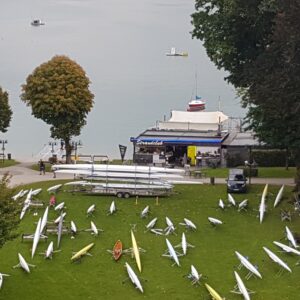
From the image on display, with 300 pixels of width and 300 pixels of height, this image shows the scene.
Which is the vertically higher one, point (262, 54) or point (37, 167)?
point (262, 54)

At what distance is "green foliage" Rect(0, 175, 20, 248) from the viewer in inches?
958

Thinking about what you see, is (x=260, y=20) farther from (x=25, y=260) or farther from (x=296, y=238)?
(x=25, y=260)

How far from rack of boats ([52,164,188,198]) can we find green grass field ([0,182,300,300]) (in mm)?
901

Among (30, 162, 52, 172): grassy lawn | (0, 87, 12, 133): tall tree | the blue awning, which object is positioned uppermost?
(0, 87, 12, 133): tall tree

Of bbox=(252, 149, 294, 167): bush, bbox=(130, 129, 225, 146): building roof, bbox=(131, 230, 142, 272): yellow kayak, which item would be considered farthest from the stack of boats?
bbox=(130, 129, 225, 146): building roof

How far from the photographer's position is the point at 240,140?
190 ft

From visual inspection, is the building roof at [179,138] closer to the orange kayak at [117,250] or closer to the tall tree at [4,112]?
the tall tree at [4,112]

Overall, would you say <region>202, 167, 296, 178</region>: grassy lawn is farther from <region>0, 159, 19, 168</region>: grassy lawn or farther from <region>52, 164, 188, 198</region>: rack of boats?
<region>0, 159, 19, 168</region>: grassy lawn

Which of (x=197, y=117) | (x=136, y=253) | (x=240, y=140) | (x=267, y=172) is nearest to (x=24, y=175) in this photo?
(x=267, y=172)

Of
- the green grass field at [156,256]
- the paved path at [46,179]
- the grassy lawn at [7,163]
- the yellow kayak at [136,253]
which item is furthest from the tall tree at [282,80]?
the grassy lawn at [7,163]

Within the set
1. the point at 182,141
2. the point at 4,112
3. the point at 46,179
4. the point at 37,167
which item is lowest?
the point at 46,179

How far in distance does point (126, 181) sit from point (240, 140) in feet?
59.4

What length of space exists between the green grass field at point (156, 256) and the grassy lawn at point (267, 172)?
788 cm

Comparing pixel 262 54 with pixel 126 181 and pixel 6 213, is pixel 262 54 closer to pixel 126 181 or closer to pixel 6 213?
pixel 126 181
